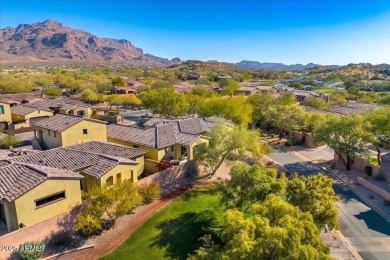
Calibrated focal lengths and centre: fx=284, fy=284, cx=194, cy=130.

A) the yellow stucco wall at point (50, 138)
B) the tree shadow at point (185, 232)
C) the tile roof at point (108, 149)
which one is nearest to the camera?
the tree shadow at point (185, 232)

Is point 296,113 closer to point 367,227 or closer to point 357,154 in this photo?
point 357,154

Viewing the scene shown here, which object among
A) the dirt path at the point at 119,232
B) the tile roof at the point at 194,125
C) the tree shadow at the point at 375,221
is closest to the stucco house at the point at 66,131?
the tile roof at the point at 194,125

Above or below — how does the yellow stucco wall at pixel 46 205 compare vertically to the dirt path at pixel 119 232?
above

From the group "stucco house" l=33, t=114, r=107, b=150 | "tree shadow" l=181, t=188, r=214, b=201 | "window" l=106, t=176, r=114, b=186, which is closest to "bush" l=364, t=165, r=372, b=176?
"tree shadow" l=181, t=188, r=214, b=201

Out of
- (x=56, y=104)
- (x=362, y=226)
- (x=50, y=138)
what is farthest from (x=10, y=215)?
(x=56, y=104)

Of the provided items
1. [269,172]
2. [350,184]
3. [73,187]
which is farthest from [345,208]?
[73,187]

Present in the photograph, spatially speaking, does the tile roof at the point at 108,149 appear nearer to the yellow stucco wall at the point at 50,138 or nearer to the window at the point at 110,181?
the window at the point at 110,181
